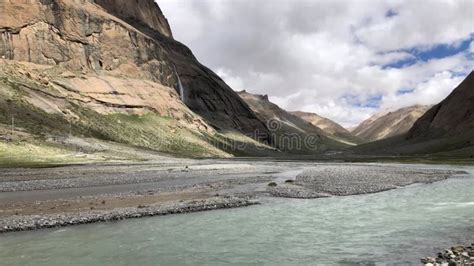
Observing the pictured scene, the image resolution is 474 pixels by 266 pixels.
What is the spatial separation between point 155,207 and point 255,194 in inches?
438

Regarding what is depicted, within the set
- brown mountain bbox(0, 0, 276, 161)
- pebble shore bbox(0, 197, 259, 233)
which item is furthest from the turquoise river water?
brown mountain bbox(0, 0, 276, 161)

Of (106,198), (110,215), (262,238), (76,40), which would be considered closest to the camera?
(262,238)

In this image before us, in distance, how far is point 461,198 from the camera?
115 feet

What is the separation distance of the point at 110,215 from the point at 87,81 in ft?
426

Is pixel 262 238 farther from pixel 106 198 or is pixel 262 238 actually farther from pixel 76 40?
pixel 76 40

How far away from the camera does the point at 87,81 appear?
14662 cm

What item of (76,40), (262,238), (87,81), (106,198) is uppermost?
(76,40)

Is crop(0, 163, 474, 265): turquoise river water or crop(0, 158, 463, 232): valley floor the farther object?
crop(0, 158, 463, 232): valley floor

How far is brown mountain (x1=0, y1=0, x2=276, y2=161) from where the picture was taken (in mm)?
115863

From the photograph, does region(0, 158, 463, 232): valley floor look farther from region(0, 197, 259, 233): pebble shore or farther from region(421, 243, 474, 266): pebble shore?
region(421, 243, 474, 266): pebble shore

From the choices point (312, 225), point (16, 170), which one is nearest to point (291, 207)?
point (312, 225)

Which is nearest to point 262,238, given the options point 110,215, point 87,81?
point 110,215

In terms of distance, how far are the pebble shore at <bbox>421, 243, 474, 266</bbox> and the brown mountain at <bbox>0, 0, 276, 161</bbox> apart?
94.4 meters

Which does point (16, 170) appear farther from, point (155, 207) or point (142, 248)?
point (142, 248)
